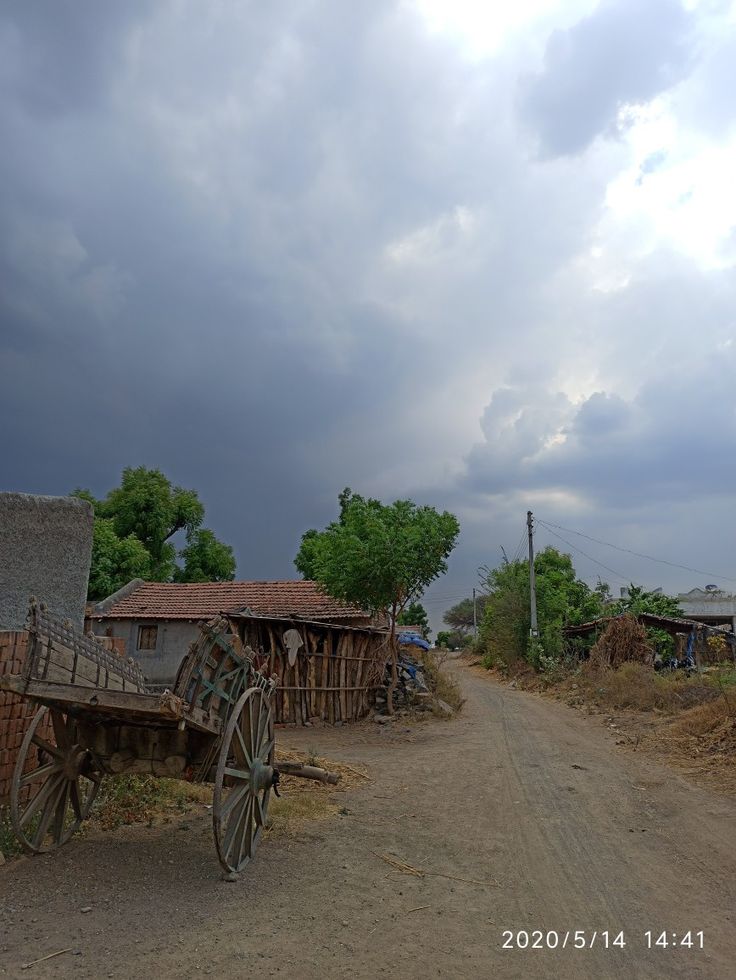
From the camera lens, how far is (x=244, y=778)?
18.0ft

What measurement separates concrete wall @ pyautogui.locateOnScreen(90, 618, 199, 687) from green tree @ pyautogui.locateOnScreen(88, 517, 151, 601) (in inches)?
281

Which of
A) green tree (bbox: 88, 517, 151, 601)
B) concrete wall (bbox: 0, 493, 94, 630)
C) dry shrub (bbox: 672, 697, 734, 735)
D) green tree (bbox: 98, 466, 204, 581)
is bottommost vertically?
dry shrub (bbox: 672, 697, 734, 735)

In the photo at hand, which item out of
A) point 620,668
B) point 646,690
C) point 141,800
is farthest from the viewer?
point 620,668

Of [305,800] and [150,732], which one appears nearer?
[150,732]

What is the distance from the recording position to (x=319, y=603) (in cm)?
1777

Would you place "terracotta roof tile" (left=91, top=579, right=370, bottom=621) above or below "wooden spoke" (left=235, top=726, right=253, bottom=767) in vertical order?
above

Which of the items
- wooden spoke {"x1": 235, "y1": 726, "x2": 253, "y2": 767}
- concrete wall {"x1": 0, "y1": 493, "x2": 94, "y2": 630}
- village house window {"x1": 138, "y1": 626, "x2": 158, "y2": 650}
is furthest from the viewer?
village house window {"x1": 138, "y1": 626, "x2": 158, "y2": 650}

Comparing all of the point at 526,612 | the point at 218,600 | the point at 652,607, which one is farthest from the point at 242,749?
the point at 526,612

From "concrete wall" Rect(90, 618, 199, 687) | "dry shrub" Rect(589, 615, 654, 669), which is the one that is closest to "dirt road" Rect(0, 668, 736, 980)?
"dry shrub" Rect(589, 615, 654, 669)

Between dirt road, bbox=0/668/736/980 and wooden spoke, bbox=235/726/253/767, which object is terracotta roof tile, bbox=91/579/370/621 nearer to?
dirt road, bbox=0/668/736/980

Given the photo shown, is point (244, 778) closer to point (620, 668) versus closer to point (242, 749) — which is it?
point (242, 749)

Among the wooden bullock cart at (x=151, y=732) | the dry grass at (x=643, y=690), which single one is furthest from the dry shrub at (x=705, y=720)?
the wooden bullock cart at (x=151, y=732)

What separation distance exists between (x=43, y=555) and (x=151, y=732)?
274 centimetres

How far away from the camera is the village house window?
20.5 m
